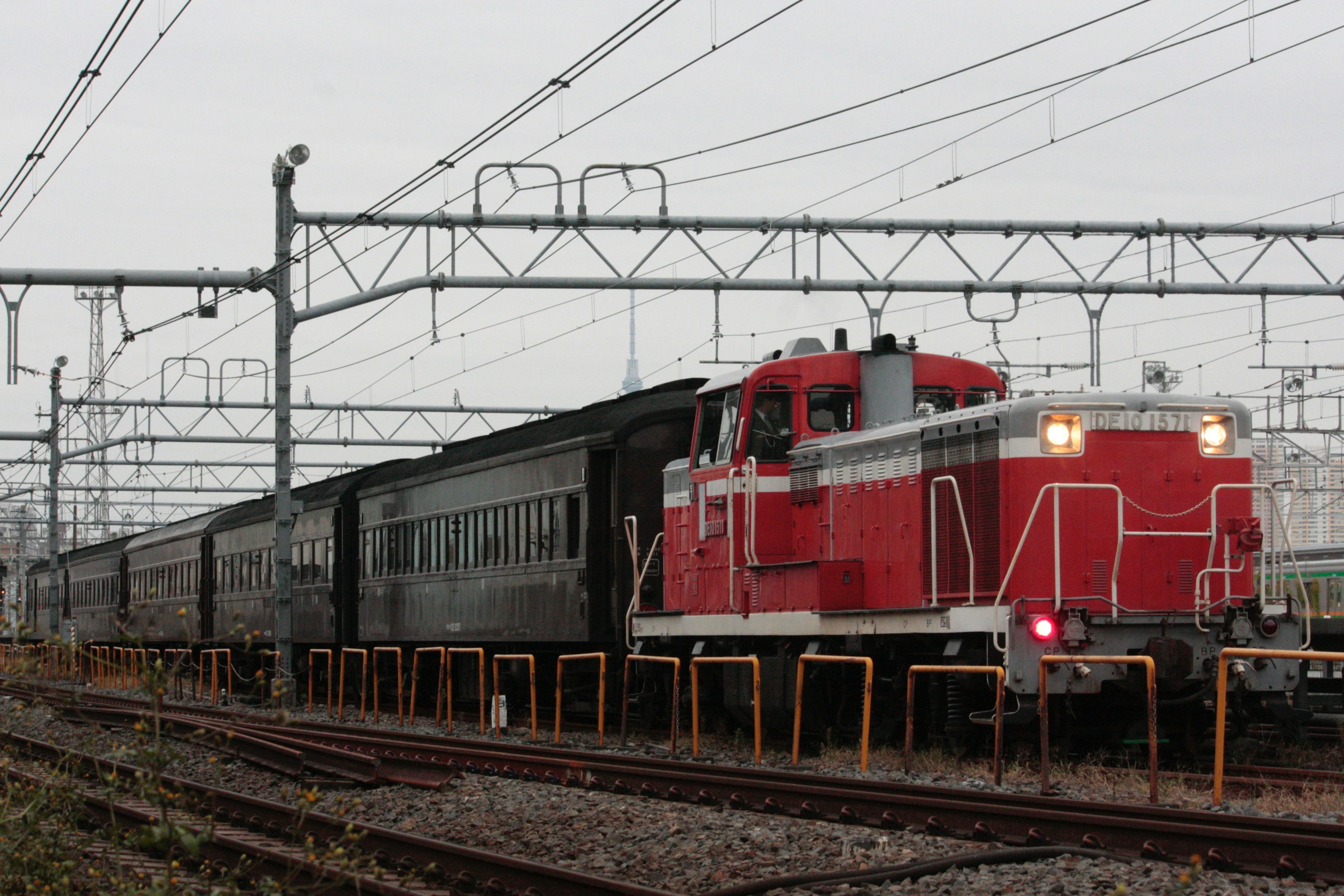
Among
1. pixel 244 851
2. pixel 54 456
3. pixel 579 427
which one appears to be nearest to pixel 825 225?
pixel 579 427

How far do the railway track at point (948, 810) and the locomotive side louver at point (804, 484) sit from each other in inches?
107

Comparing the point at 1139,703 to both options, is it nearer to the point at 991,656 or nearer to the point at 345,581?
the point at 991,656

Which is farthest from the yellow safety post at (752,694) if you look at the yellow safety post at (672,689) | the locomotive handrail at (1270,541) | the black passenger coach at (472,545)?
the locomotive handrail at (1270,541)

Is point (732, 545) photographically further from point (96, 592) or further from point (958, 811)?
Answer: point (96, 592)

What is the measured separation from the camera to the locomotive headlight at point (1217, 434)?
12.0 metres

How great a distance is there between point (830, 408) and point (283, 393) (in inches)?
386

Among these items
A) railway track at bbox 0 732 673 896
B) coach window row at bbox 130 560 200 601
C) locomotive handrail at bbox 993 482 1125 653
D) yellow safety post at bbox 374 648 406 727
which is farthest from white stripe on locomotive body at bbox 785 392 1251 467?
coach window row at bbox 130 560 200 601

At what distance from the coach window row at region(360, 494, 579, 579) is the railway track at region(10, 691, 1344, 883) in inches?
165

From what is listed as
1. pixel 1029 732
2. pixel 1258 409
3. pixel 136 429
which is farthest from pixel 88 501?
pixel 1029 732

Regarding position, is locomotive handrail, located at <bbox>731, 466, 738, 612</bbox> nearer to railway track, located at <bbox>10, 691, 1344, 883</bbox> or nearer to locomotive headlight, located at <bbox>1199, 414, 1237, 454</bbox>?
railway track, located at <bbox>10, 691, 1344, 883</bbox>

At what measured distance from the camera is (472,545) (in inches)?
813

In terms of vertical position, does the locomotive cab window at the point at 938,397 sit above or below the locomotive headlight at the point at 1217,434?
above

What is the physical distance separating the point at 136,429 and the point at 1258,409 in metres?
28.0

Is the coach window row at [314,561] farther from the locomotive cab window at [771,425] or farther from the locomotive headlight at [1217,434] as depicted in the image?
the locomotive headlight at [1217,434]
